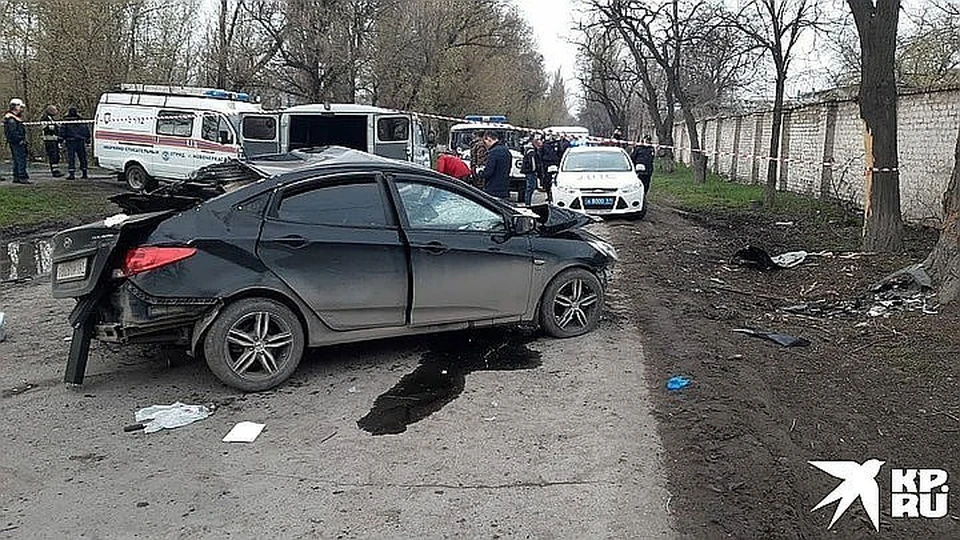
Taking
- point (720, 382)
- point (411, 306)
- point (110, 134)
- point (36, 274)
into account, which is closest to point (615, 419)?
point (720, 382)

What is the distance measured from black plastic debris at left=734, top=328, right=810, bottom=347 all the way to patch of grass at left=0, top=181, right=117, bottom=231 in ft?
40.9

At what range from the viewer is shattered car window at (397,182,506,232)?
255 inches

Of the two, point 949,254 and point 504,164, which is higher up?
point 504,164

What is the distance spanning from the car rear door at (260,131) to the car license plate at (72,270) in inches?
567

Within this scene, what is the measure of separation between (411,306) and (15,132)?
50.9 ft

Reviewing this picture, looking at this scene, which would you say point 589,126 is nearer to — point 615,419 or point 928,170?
point 928,170

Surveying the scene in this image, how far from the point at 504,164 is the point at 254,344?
27.5 feet

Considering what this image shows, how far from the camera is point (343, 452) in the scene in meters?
4.79

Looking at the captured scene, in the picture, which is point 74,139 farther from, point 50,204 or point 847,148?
point 847,148

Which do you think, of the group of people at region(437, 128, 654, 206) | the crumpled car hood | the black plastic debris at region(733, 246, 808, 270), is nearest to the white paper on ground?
the crumpled car hood

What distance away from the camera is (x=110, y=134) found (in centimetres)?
2111

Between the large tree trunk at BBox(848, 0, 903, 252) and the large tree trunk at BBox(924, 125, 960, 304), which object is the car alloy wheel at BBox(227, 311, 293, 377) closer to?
the large tree trunk at BBox(924, 125, 960, 304)
